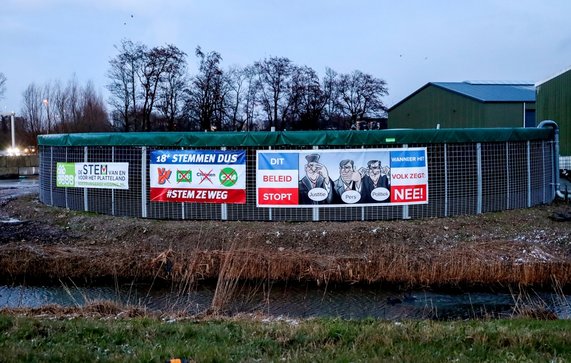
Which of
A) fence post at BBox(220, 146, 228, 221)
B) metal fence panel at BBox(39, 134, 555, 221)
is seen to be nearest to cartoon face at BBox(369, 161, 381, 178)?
metal fence panel at BBox(39, 134, 555, 221)

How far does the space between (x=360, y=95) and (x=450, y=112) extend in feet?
108

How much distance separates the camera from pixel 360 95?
273 feet

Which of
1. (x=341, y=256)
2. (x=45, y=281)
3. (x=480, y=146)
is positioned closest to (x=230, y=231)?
(x=341, y=256)

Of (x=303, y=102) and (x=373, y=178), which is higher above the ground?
(x=303, y=102)

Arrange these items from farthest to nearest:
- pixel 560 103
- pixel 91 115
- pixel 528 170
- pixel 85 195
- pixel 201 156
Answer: pixel 91 115 < pixel 560 103 < pixel 85 195 < pixel 528 170 < pixel 201 156

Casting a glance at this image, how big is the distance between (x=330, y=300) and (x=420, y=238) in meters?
3.61

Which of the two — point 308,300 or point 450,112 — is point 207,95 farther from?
point 308,300

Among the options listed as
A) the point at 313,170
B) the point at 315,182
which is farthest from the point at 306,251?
the point at 313,170

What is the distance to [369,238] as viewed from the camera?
13.8m

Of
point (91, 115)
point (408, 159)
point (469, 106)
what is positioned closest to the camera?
point (408, 159)

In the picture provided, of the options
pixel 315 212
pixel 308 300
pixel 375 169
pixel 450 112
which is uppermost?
pixel 450 112

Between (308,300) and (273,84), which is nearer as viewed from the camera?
(308,300)

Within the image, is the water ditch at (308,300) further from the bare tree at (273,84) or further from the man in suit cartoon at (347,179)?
the bare tree at (273,84)

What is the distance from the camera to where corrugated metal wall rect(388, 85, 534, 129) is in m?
45.7
